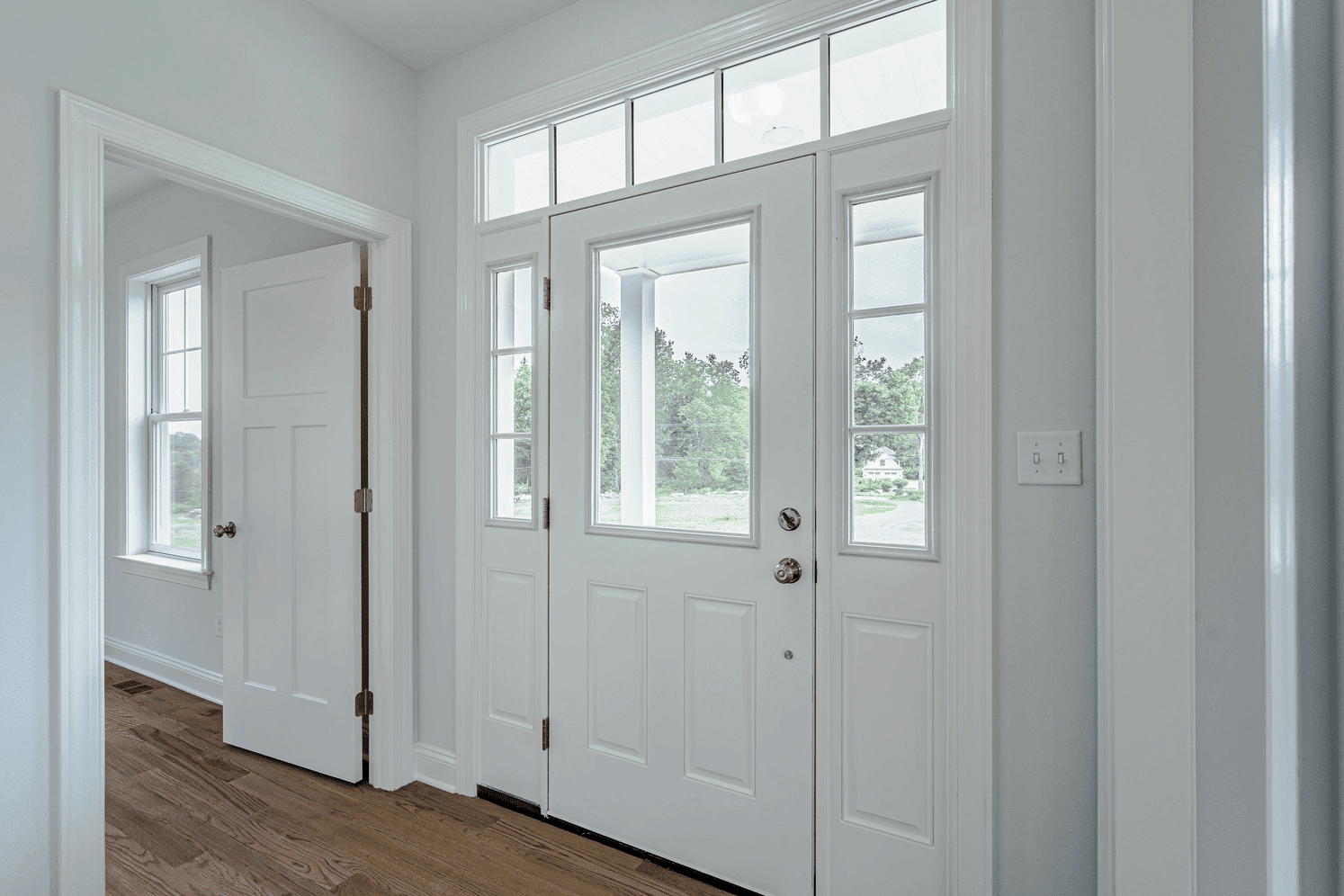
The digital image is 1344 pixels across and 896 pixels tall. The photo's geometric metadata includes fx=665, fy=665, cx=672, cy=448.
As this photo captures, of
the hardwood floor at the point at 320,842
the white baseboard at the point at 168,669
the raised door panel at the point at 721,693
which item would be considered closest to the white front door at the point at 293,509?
the hardwood floor at the point at 320,842

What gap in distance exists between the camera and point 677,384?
1956 mm

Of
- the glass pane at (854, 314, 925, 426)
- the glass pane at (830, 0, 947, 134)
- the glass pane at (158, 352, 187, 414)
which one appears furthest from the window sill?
the glass pane at (830, 0, 947, 134)

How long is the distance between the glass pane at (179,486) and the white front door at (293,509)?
946 millimetres

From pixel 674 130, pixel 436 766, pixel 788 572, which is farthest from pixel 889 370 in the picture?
pixel 436 766

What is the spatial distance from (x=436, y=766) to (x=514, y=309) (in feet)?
5.41

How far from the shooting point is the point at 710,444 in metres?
1.90

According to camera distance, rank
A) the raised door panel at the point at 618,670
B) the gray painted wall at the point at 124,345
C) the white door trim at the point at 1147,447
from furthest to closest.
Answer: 1. the gray painted wall at the point at 124,345
2. the raised door panel at the point at 618,670
3. the white door trim at the point at 1147,447

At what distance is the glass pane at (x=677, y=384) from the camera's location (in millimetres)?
1861

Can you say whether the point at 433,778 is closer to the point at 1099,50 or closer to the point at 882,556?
the point at 882,556

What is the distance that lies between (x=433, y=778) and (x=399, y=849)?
0.39m

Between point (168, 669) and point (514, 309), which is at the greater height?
point (514, 309)

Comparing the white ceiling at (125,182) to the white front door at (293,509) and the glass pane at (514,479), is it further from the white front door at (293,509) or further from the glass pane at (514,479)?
the glass pane at (514,479)

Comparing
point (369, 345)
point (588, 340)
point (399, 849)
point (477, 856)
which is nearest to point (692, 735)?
point (477, 856)

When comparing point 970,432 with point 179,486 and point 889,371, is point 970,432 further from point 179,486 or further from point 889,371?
point 179,486
